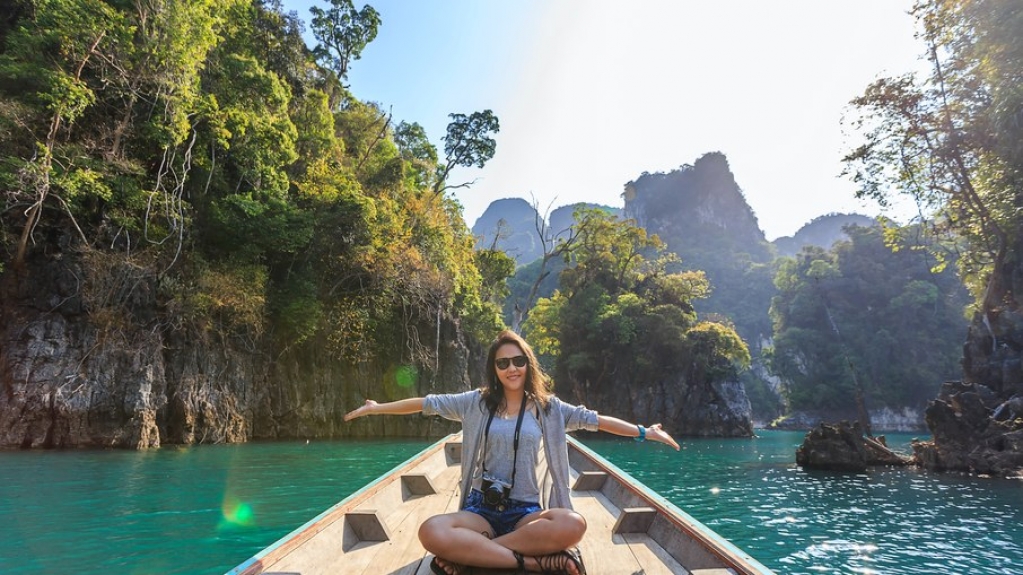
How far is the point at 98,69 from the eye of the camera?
12.6m

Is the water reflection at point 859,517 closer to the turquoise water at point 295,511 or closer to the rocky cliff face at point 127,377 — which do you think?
the turquoise water at point 295,511

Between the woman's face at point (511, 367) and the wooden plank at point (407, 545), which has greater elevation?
the woman's face at point (511, 367)

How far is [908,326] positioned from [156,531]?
60.7m

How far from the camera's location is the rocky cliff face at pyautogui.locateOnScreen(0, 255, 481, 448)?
11812 millimetres

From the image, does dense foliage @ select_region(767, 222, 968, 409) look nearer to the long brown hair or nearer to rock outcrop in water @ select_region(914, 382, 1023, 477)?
rock outcrop in water @ select_region(914, 382, 1023, 477)

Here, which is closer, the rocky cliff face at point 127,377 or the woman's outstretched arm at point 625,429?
the woman's outstretched arm at point 625,429

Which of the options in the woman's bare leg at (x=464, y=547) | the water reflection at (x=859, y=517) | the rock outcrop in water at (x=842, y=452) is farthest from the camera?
the rock outcrop in water at (x=842, y=452)

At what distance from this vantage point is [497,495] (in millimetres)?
2523

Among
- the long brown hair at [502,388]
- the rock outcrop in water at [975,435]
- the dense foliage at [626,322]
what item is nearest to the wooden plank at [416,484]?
the long brown hair at [502,388]

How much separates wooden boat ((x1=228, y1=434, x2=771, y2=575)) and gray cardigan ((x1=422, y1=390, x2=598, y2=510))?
0.43 meters

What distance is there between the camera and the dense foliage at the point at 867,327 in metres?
47.2

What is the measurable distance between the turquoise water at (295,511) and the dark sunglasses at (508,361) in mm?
3050

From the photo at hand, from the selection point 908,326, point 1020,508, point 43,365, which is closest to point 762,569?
point 1020,508

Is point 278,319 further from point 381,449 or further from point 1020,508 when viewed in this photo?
point 1020,508
